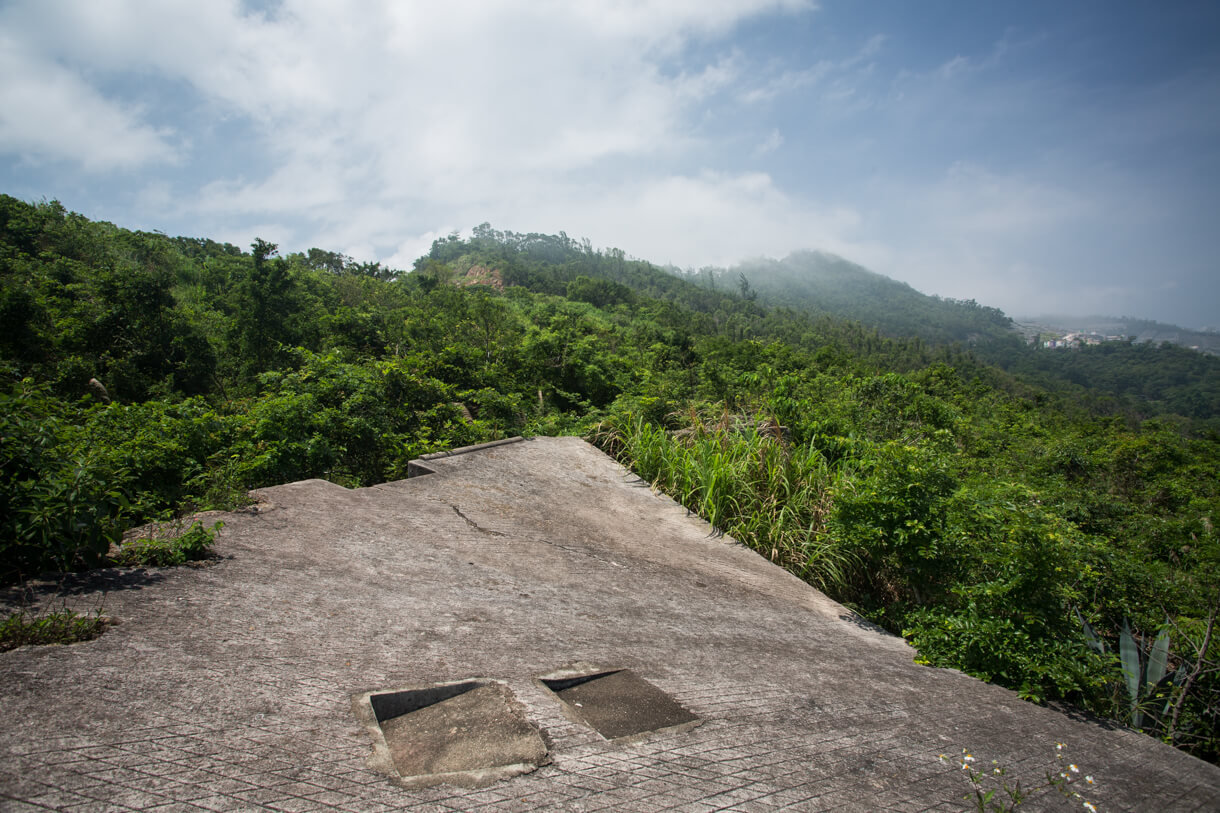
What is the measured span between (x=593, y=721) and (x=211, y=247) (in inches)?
2124

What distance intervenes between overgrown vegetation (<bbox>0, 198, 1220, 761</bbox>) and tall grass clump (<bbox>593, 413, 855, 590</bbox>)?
3cm

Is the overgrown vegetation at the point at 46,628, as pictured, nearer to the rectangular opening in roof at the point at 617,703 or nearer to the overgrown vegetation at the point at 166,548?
the overgrown vegetation at the point at 166,548

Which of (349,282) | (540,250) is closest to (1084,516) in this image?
(349,282)

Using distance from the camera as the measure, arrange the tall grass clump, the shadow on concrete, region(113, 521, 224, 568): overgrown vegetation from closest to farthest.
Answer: the shadow on concrete < region(113, 521, 224, 568): overgrown vegetation < the tall grass clump

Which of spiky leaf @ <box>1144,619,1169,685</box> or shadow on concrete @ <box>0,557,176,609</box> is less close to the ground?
shadow on concrete @ <box>0,557,176,609</box>

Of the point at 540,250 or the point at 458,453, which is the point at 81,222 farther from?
the point at 540,250

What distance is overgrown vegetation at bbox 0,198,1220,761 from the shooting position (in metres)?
3.57

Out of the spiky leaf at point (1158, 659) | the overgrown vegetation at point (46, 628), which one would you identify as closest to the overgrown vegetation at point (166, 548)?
the overgrown vegetation at point (46, 628)

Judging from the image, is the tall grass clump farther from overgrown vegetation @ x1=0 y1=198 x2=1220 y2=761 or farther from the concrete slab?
the concrete slab

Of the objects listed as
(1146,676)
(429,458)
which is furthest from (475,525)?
(1146,676)

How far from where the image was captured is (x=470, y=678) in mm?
2240

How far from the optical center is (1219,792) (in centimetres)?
241

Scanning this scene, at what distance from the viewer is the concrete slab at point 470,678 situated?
4.90 feet

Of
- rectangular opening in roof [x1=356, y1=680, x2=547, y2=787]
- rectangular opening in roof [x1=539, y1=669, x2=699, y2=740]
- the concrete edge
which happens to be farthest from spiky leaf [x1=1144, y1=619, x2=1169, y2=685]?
the concrete edge
